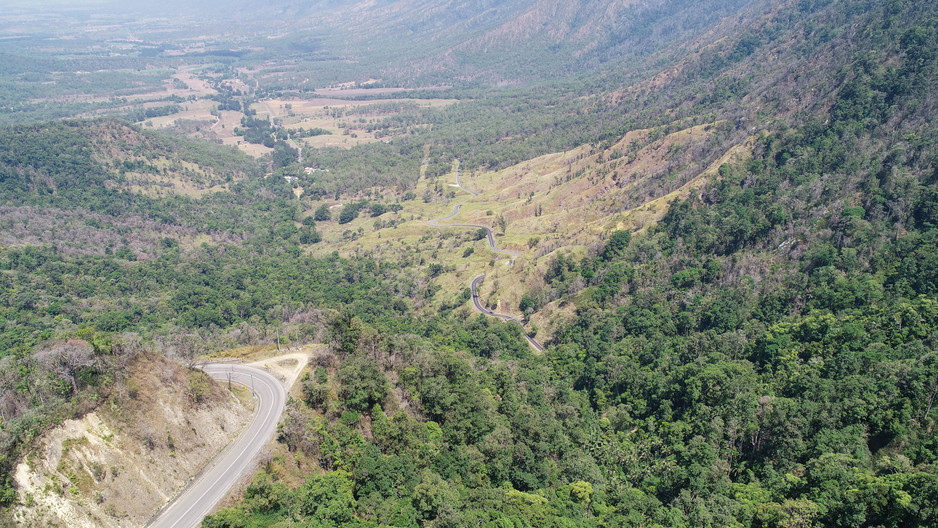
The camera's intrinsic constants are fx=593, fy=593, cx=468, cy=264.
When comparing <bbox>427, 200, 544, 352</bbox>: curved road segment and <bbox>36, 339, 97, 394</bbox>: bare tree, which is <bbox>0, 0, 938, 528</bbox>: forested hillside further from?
<bbox>427, 200, 544, 352</bbox>: curved road segment

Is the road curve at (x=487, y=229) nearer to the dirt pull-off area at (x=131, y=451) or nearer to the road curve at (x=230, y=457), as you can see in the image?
the road curve at (x=230, y=457)

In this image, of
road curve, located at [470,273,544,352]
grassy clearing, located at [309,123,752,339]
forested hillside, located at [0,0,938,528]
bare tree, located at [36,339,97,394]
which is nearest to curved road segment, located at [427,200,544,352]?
road curve, located at [470,273,544,352]

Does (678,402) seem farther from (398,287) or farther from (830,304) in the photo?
(398,287)

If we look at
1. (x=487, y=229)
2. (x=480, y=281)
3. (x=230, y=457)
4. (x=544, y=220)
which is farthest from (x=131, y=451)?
(x=487, y=229)

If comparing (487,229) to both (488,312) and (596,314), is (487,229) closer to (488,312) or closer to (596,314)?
(488,312)

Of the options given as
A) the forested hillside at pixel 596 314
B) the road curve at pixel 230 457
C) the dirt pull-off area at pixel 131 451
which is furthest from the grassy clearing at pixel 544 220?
the dirt pull-off area at pixel 131 451

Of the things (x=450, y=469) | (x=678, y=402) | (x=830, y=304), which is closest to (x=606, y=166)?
(x=830, y=304)
